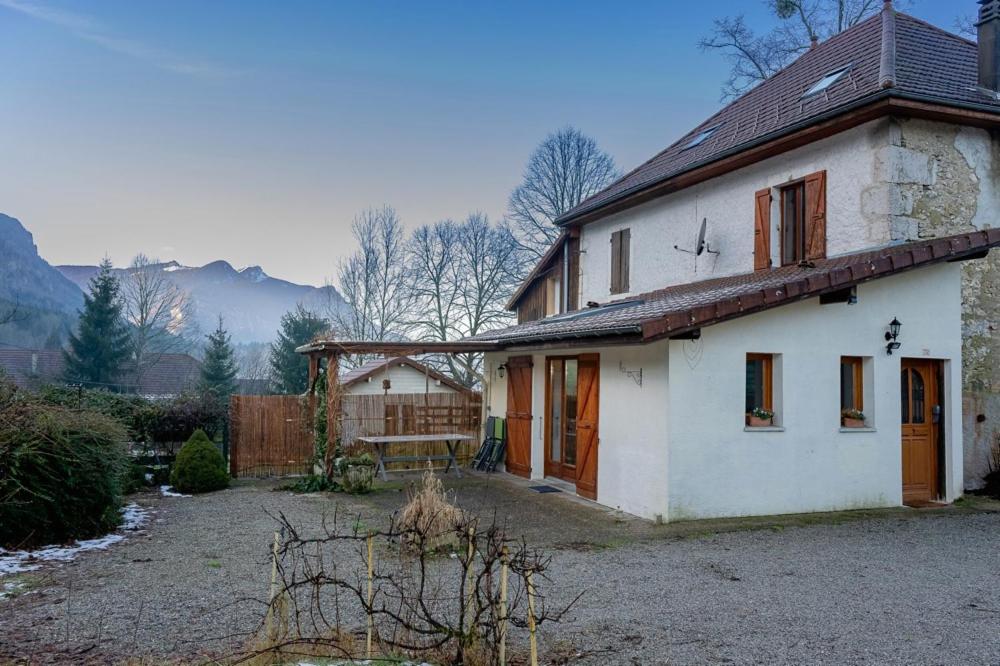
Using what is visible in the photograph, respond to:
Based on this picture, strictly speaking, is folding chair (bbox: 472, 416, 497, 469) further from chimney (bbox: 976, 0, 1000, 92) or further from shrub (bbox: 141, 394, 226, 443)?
chimney (bbox: 976, 0, 1000, 92)

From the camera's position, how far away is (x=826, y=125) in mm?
10188

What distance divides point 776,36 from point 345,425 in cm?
1828

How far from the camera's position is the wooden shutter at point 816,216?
1057cm

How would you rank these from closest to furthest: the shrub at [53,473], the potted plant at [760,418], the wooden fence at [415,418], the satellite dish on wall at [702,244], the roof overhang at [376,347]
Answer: the shrub at [53,473] → the potted plant at [760,418] → the roof overhang at [376,347] → the satellite dish on wall at [702,244] → the wooden fence at [415,418]

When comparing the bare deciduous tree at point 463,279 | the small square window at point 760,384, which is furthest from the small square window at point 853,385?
the bare deciduous tree at point 463,279

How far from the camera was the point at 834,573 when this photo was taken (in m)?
6.33

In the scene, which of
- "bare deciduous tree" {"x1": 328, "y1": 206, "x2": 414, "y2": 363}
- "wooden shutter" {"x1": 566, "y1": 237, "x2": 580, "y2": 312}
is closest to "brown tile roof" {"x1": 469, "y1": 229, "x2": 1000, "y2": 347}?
"wooden shutter" {"x1": 566, "y1": 237, "x2": 580, "y2": 312}

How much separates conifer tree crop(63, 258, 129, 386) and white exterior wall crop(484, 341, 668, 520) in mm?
27664

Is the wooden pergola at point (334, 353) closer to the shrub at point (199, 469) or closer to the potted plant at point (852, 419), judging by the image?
the shrub at point (199, 469)

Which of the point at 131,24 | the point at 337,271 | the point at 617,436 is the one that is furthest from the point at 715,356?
the point at 337,271

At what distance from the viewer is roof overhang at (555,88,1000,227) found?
9.41 m

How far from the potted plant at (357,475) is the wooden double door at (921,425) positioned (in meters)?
8.65

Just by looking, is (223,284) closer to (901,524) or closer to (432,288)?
(432,288)

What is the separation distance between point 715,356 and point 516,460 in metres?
6.00
